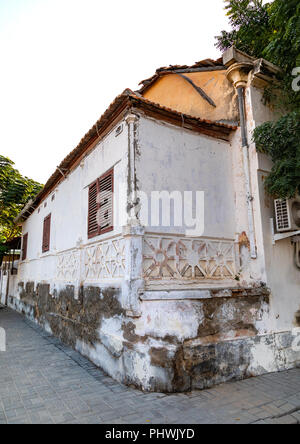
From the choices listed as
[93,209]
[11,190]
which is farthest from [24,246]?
[93,209]

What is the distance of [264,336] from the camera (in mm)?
5535

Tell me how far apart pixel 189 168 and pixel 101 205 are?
2138 mm

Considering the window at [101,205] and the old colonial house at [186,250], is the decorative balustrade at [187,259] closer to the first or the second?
the old colonial house at [186,250]

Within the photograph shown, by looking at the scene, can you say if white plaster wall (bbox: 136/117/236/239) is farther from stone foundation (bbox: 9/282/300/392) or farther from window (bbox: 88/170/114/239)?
stone foundation (bbox: 9/282/300/392)

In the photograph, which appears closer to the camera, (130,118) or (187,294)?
(187,294)

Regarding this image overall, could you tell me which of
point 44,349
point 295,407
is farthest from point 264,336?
point 44,349

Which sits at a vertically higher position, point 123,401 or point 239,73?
point 239,73

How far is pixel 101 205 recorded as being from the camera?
663 centimetres

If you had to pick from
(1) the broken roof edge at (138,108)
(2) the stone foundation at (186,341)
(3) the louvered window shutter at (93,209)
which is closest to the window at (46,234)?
(1) the broken roof edge at (138,108)

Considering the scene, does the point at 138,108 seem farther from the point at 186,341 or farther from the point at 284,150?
the point at 186,341

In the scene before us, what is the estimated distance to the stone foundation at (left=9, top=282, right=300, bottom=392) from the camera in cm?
462

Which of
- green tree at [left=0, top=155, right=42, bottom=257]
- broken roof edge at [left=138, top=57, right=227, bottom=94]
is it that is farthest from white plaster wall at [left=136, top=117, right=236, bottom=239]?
green tree at [left=0, top=155, right=42, bottom=257]

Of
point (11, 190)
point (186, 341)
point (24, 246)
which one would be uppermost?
point (11, 190)

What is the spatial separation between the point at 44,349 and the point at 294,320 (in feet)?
19.7
